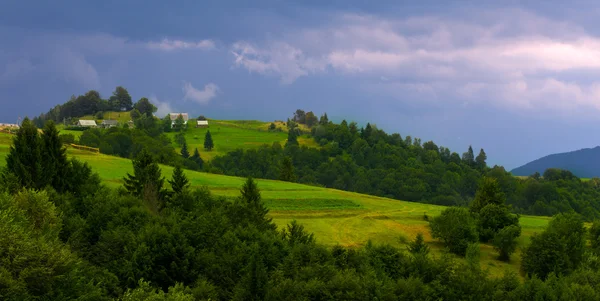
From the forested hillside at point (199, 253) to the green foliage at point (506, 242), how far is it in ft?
0.43

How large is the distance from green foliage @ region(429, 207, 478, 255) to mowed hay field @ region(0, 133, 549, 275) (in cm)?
140

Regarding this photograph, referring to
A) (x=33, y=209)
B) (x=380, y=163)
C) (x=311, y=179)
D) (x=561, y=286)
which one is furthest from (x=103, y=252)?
(x=380, y=163)

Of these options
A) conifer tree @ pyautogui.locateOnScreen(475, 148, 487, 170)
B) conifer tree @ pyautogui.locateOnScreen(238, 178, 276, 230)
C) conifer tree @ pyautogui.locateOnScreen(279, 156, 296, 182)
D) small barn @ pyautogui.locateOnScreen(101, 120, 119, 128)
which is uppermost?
small barn @ pyautogui.locateOnScreen(101, 120, 119, 128)

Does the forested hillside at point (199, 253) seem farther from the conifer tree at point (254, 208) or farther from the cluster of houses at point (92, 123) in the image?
the cluster of houses at point (92, 123)

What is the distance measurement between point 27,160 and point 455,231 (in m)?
49.8

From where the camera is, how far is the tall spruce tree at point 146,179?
5322cm

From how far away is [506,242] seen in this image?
5134 cm

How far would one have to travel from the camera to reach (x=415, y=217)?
67438 millimetres

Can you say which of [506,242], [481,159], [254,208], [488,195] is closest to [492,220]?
[488,195]

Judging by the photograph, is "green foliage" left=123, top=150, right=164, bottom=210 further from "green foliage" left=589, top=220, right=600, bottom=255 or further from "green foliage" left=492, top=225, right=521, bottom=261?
"green foliage" left=589, top=220, right=600, bottom=255

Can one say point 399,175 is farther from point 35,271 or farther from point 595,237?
point 35,271

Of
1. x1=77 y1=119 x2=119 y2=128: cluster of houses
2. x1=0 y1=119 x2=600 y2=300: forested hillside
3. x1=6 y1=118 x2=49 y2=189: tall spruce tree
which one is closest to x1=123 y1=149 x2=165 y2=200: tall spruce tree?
x1=0 y1=119 x2=600 y2=300: forested hillside

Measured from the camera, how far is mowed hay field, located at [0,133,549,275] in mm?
54125

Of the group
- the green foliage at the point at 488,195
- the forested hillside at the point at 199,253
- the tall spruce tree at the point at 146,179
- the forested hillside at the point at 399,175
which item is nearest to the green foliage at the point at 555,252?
the forested hillside at the point at 199,253
